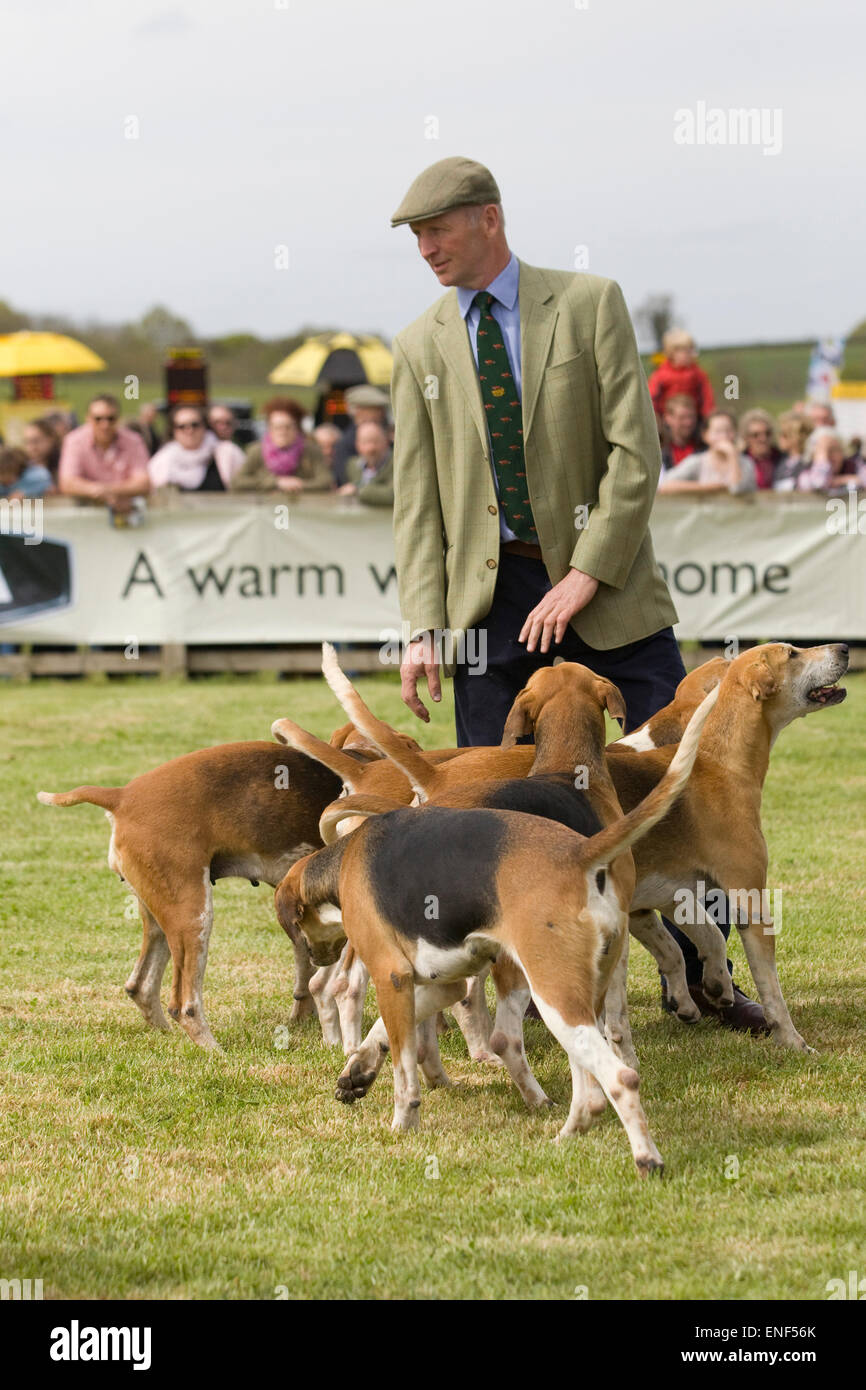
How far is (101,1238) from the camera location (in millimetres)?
3957

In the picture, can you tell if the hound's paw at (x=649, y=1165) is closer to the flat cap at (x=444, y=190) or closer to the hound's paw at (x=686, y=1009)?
the hound's paw at (x=686, y=1009)

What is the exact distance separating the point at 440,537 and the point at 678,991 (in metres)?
1.72

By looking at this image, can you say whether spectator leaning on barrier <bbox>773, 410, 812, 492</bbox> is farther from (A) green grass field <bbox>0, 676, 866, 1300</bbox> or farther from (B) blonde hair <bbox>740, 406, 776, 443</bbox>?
(A) green grass field <bbox>0, 676, 866, 1300</bbox>

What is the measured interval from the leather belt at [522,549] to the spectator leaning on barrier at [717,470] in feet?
29.0

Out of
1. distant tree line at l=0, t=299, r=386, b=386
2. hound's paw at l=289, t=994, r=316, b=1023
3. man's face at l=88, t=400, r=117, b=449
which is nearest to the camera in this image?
hound's paw at l=289, t=994, r=316, b=1023

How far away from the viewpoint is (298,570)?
1453 cm

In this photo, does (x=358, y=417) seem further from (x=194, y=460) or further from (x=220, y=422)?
(x=220, y=422)

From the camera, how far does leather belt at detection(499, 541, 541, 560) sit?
5820 millimetres

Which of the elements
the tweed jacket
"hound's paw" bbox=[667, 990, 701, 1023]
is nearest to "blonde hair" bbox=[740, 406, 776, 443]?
the tweed jacket

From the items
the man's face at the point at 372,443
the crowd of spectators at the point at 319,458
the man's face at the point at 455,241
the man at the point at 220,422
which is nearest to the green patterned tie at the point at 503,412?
the man's face at the point at 455,241

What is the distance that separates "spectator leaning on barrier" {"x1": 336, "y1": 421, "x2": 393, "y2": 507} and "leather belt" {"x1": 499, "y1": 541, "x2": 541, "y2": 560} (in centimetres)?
841

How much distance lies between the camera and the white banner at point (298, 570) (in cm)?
1432

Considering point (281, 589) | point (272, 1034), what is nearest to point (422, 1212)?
point (272, 1034)
